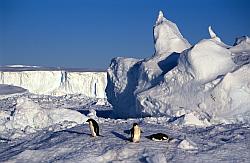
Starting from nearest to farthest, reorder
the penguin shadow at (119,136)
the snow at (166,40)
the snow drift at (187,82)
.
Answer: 1. the penguin shadow at (119,136)
2. the snow drift at (187,82)
3. the snow at (166,40)

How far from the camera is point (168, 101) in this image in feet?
89.3

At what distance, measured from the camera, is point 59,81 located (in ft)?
249

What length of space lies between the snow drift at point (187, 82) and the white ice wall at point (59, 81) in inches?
1551

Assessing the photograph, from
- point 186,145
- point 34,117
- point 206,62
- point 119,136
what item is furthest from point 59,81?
point 186,145

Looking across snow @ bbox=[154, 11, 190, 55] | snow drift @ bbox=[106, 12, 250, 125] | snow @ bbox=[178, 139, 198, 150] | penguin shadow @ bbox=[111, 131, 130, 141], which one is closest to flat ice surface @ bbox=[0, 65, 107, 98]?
snow drift @ bbox=[106, 12, 250, 125]

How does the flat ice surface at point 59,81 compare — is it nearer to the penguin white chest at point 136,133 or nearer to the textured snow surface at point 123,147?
the textured snow surface at point 123,147

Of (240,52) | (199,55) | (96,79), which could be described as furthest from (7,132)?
(96,79)

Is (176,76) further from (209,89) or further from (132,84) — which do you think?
(132,84)

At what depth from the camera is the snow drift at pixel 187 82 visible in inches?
1005

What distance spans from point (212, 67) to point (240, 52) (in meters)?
3.54

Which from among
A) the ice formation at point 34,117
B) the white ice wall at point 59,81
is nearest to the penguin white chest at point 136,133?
the ice formation at point 34,117

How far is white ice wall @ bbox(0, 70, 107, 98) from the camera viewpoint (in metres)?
73.2

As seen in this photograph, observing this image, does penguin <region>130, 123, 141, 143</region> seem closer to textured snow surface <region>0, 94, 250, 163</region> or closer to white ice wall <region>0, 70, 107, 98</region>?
textured snow surface <region>0, 94, 250, 163</region>

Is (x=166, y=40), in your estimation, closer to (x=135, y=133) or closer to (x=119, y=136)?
(x=119, y=136)
